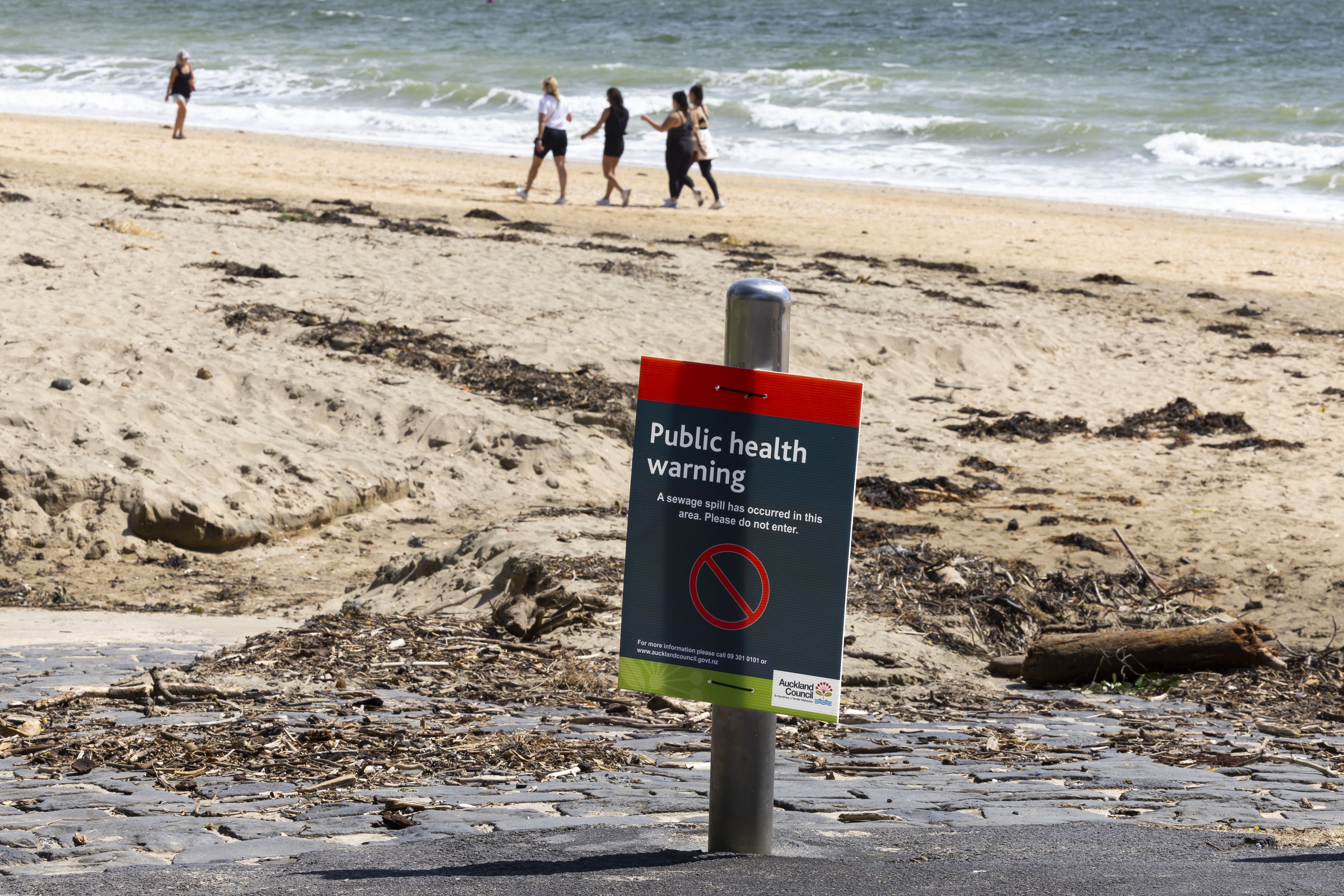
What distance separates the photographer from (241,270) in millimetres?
12242

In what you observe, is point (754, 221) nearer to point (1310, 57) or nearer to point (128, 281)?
point (128, 281)

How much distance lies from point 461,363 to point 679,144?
375 inches

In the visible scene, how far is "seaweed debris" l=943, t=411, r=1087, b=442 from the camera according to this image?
10.9 m

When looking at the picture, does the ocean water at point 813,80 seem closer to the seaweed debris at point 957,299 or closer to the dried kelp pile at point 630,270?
the seaweed debris at point 957,299

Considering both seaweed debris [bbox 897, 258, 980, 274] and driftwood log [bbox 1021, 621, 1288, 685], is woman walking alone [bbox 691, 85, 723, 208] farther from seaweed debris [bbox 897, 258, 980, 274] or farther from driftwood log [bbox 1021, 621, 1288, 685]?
driftwood log [bbox 1021, 621, 1288, 685]

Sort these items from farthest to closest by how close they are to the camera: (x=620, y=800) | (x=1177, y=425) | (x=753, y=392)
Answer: (x=1177, y=425) → (x=620, y=800) → (x=753, y=392)

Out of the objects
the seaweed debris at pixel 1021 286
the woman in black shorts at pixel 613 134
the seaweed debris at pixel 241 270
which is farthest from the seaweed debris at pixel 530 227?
the seaweed debris at pixel 1021 286

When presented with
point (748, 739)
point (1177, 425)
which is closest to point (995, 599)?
point (748, 739)

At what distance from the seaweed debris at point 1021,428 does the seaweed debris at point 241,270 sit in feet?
21.1

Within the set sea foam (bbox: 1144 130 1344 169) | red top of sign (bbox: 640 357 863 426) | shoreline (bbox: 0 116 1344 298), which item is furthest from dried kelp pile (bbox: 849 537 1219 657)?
sea foam (bbox: 1144 130 1344 169)

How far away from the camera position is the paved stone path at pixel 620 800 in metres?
3.33

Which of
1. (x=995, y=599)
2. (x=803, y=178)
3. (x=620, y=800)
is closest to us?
(x=620, y=800)

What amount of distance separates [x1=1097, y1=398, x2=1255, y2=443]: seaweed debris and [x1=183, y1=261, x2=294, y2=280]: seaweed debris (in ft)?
25.3

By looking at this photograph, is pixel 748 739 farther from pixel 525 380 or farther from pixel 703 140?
pixel 703 140
